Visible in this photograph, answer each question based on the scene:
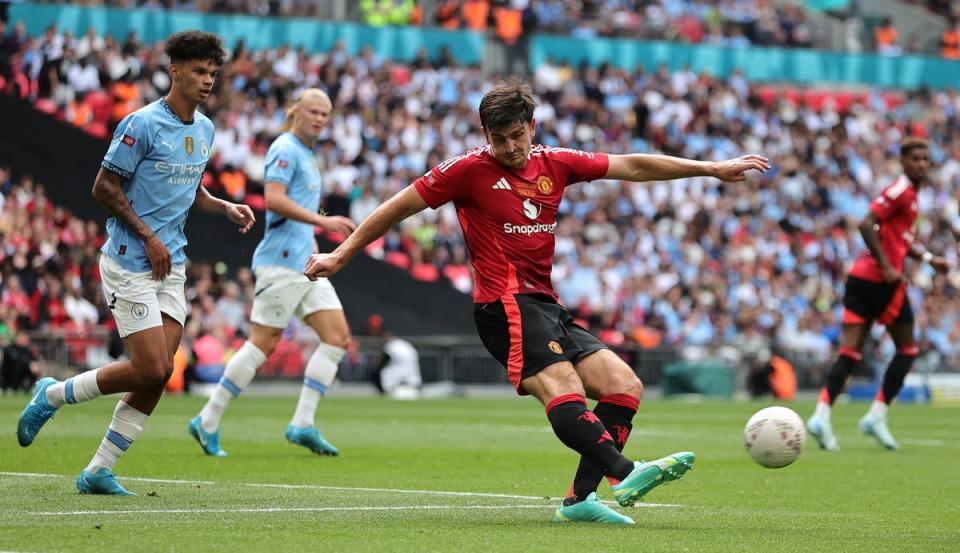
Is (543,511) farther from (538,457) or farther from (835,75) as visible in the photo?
(835,75)

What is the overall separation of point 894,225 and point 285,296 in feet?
19.5

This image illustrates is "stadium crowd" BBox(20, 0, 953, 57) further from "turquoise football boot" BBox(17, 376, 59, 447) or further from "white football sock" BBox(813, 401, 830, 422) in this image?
"turquoise football boot" BBox(17, 376, 59, 447)

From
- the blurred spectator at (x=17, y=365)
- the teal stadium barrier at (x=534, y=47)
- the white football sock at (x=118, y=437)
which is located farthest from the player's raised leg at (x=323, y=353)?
the teal stadium barrier at (x=534, y=47)

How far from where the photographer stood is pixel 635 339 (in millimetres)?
30938

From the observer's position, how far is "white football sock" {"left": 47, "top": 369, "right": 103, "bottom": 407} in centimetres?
933

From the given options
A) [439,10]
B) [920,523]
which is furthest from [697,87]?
[920,523]

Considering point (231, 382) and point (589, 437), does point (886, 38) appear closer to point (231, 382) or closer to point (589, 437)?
point (231, 382)

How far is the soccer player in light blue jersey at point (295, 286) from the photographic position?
1302 cm

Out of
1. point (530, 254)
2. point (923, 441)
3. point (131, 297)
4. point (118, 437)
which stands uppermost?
point (530, 254)

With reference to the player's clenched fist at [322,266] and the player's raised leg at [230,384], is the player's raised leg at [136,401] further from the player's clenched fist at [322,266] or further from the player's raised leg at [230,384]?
the player's raised leg at [230,384]

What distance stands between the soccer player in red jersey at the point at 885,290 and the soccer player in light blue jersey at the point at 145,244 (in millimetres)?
7478

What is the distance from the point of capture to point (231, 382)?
13.1 metres

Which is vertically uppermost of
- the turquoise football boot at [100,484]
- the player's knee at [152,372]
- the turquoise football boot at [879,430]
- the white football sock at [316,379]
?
the player's knee at [152,372]

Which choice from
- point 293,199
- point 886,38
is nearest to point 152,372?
point 293,199
